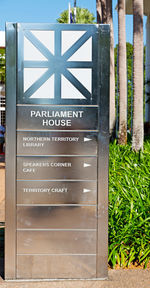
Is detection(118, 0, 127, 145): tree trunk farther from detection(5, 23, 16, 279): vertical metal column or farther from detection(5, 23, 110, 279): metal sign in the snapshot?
detection(5, 23, 16, 279): vertical metal column

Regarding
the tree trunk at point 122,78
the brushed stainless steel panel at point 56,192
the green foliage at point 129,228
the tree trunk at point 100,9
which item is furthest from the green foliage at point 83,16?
the brushed stainless steel panel at point 56,192

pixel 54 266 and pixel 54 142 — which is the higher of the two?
pixel 54 142

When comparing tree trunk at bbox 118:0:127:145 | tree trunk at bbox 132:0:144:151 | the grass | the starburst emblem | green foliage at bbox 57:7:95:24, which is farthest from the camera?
green foliage at bbox 57:7:95:24

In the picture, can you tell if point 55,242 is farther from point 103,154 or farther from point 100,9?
point 100,9

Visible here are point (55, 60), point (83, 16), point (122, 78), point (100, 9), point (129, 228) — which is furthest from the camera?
point (83, 16)

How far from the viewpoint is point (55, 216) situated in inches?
148

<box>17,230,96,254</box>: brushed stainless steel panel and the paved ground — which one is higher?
<box>17,230,96,254</box>: brushed stainless steel panel

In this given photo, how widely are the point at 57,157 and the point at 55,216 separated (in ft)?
1.84

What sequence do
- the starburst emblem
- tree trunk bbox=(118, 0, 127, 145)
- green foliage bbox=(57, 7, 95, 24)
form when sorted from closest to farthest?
the starburst emblem, tree trunk bbox=(118, 0, 127, 145), green foliage bbox=(57, 7, 95, 24)

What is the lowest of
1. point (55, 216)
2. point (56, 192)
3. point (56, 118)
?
point (55, 216)

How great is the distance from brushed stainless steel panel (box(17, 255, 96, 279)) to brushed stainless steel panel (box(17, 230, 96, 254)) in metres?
0.06

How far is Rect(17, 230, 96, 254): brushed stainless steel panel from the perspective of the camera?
376 cm

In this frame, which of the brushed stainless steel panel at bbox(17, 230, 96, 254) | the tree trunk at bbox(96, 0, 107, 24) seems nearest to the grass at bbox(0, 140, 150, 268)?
the brushed stainless steel panel at bbox(17, 230, 96, 254)

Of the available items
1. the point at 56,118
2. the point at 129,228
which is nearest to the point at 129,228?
the point at 129,228
